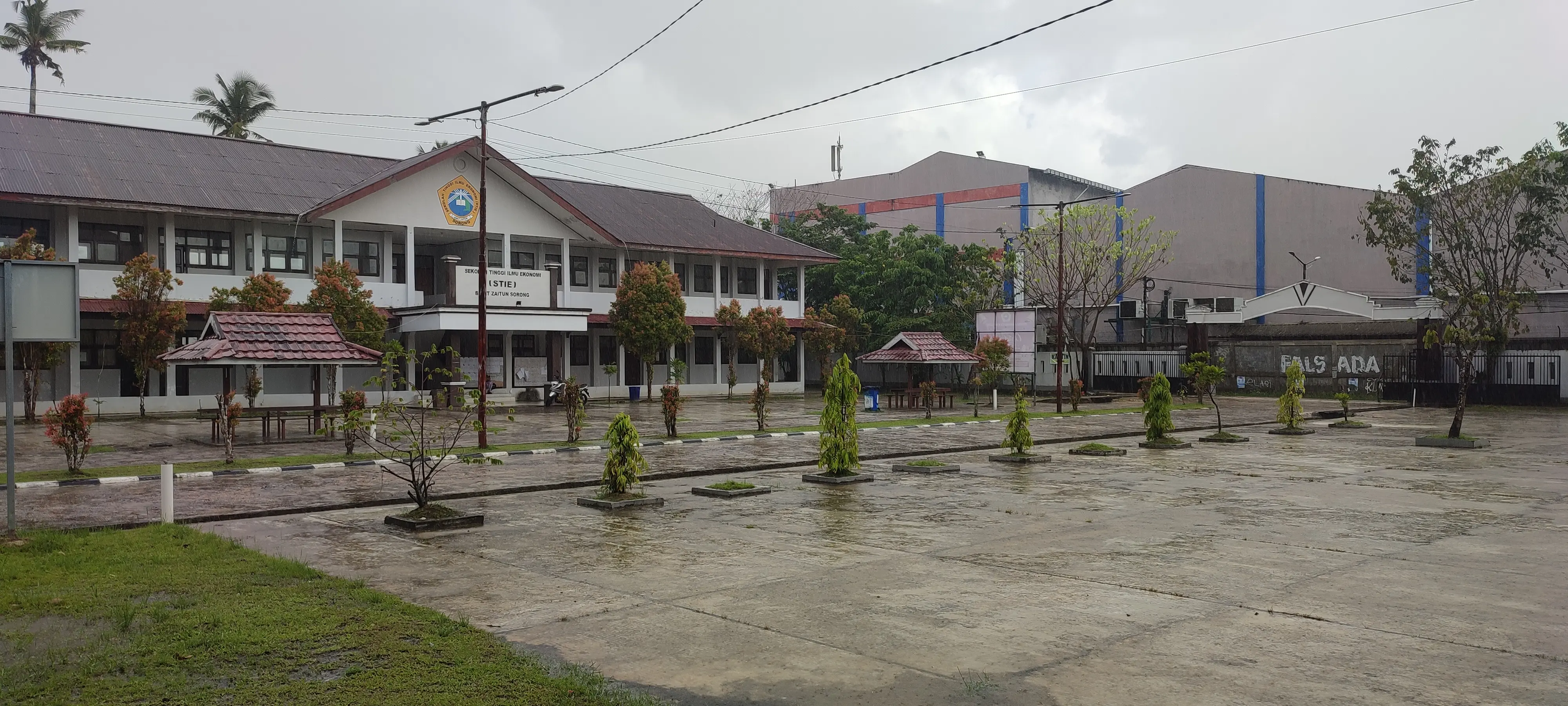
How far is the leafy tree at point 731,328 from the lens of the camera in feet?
140

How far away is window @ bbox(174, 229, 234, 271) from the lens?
33.1m

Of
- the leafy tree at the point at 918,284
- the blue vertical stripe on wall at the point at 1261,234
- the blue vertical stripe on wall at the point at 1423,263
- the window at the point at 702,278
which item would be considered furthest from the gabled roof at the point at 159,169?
the blue vertical stripe on wall at the point at 1261,234

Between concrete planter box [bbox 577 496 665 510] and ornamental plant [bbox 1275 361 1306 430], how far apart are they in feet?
60.0

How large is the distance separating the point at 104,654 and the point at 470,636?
6.51ft

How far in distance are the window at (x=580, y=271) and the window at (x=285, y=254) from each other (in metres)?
10.5

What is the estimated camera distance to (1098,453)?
66.6 ft

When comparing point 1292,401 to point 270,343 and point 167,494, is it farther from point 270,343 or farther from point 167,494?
point 167,494

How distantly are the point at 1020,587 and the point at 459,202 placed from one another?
3298 cm

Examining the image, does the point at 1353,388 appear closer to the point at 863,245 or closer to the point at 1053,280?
the point at 1053,280

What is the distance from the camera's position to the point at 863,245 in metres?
54.5

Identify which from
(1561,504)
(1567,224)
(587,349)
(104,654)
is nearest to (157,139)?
(587,349)

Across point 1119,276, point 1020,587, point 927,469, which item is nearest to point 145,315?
point 927,469

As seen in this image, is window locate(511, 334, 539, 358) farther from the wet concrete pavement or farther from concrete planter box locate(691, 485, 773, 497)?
concrete planter box locate(691, 485, 773, 497)

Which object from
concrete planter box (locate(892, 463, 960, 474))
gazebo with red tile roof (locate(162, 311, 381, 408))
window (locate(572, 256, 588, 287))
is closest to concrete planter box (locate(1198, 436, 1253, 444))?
concrete planter box (locate(892, 463, 960, 474))
